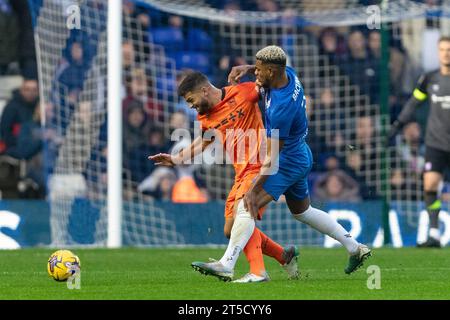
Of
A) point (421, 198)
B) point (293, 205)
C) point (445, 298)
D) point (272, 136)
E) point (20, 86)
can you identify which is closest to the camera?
point (445, 298)

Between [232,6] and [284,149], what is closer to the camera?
[284,149]

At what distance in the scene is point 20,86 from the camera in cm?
1988

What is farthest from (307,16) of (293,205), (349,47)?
(293,205)

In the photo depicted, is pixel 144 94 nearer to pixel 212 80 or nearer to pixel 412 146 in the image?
pixel 212 80

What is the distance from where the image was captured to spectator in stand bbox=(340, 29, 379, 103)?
62.4 ft

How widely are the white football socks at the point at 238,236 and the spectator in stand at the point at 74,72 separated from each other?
290 inches

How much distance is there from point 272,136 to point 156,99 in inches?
345

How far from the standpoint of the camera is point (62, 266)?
1035 cm

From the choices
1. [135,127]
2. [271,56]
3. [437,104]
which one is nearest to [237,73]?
[271,56]

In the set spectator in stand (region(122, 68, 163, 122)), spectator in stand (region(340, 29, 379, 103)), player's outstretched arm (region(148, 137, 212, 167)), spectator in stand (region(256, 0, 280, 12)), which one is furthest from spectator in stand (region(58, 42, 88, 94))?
player's outstretched arm (region(148, 137, 212, 167))

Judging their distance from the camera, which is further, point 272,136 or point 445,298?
point 272,136

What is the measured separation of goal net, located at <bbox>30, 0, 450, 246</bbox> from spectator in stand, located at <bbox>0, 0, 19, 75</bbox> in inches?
96.2

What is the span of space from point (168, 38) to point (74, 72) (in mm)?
2242

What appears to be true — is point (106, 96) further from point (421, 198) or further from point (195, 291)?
point (195, 291)
